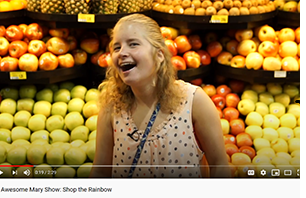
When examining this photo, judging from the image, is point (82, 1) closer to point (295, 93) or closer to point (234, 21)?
point (234, 21)

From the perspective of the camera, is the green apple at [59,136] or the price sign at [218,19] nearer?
the green apple at [59,136]

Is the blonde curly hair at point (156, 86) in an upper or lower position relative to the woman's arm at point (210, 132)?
upper

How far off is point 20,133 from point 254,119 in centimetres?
146

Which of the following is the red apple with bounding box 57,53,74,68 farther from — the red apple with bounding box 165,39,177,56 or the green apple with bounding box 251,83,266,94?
the green apple with bounding box 251,83,266,94

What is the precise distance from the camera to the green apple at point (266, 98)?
2559mm

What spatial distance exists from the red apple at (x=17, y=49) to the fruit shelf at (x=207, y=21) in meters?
0.93

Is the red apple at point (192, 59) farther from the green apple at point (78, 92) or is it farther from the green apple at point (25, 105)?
the green apple at point (25, 105)

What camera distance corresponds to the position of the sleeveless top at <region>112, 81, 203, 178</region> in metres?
1.41

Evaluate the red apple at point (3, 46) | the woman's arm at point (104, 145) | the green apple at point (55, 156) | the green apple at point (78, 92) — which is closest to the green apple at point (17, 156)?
the green apple at point (55, 156)

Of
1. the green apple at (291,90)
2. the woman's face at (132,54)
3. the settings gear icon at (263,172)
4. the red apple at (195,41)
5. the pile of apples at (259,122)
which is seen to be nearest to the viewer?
the woman's face at (132,54)

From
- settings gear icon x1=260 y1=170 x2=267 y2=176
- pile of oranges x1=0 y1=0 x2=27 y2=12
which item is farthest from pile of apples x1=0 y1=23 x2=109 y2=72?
settings gear icon x1=260 y1=170 x2=267 y2=176

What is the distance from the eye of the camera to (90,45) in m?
2.60
